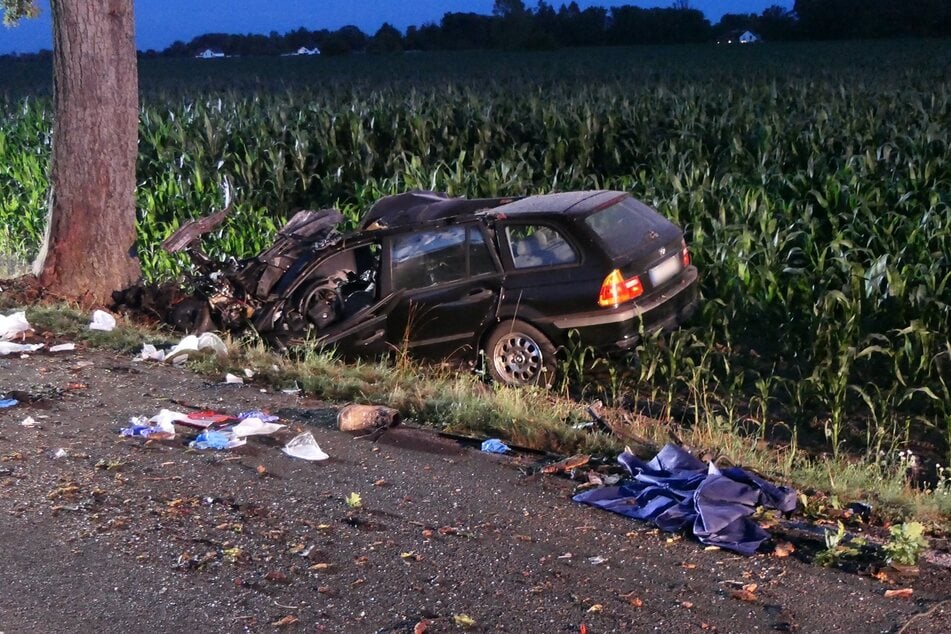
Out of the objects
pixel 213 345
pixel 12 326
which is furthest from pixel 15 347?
pixel 213 345

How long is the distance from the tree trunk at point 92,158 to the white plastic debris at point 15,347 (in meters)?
2.43

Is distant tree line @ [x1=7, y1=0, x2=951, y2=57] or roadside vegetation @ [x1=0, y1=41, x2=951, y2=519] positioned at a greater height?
distant tree line @ [x1=7, y1=0, x2=951, y2=57]

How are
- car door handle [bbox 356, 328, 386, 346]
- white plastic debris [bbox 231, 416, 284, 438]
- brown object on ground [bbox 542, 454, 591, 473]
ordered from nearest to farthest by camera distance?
brown object on ground [bbox 542, 454, 591, 473] → white plastic debris [bbox 231, 416, 284, 438] → car door handle [bbox 356, 328, 386, 346]

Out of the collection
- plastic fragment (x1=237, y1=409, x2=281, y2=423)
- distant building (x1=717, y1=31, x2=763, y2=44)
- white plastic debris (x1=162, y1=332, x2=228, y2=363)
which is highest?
distant building (x1=717, y1=31, x2=763, y2=44)

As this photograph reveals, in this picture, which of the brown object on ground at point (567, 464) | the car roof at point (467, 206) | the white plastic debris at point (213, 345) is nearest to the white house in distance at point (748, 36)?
the car roof at point (467, 206)

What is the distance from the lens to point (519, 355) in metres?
9.10

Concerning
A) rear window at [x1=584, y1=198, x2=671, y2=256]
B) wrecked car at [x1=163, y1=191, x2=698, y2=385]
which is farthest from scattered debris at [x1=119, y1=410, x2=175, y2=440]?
rear window at [x1=584, y1=198, x2=671, y2=256]

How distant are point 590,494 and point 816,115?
1180cm

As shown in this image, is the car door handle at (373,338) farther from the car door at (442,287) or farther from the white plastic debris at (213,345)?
the white plastic debris at (213,345)

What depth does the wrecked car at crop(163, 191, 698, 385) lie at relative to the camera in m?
8.80

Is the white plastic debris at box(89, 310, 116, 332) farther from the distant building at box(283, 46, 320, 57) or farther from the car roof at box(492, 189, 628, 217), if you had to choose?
the distant building at box(283, 46, 320, 57)

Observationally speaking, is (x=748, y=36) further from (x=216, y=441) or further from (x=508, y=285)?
(x=216, y=441)

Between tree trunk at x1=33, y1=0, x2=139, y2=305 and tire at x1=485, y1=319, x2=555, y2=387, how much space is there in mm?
4922

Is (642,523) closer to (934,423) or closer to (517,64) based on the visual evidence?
(934,423)
